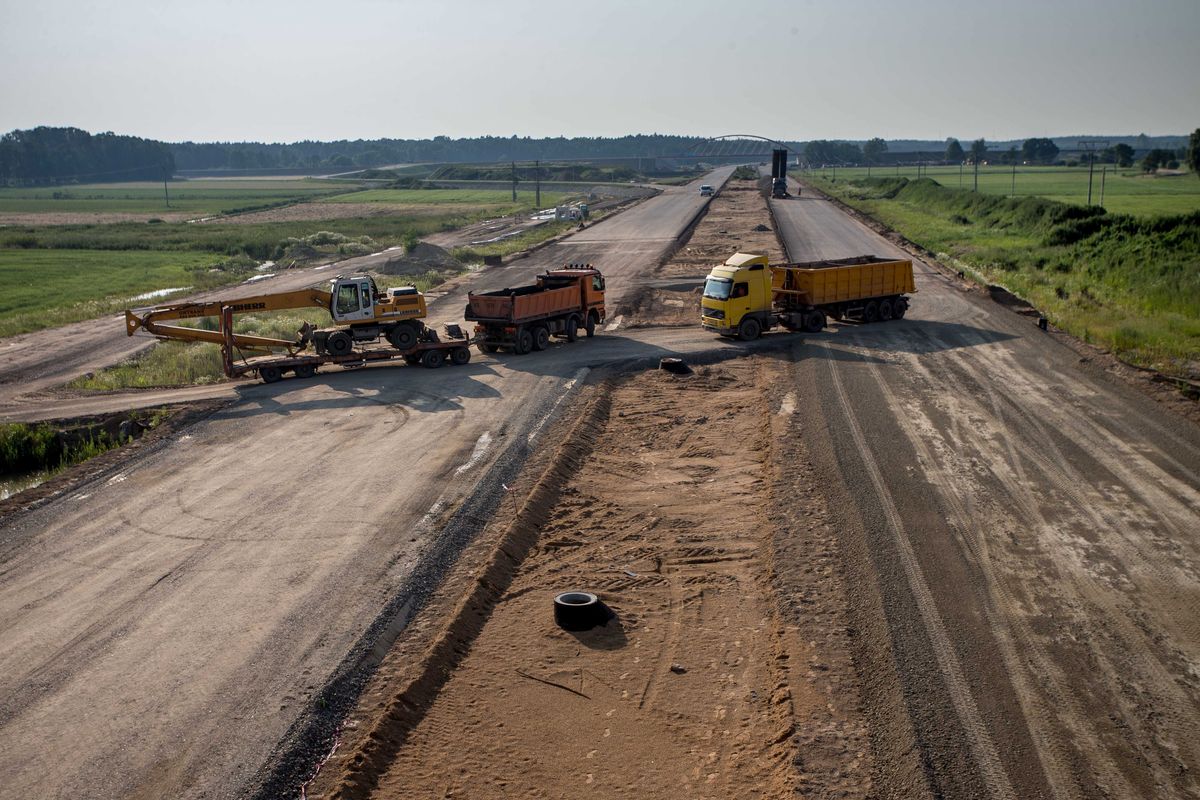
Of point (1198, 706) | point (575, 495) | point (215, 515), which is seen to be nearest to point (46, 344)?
point (215, 515)

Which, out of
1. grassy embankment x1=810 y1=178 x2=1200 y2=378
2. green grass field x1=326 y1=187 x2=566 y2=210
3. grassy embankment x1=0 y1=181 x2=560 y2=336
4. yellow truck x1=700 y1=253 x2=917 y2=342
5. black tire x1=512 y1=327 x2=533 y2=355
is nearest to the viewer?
grassy embankment x1=810 y1=178 x2=1200 y2=378

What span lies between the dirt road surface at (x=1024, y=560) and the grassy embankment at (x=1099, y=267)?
4.35 m

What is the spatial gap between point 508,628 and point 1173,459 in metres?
14.5

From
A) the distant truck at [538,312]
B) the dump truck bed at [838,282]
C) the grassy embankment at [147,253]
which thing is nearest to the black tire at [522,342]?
the distant truck at [538,312]

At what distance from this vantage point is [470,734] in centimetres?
1142

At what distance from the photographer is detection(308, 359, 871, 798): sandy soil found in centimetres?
1059

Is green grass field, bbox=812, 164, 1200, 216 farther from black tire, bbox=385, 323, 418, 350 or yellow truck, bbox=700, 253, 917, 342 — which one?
black tire, bbox=385, 323, 418, 350

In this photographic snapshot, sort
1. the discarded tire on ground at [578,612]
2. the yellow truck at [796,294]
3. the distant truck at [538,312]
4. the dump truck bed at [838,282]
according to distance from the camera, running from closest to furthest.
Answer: the discarded tire on ground at [578,612] < the distant truck at [538,312] < the yellow truck at [796,294] < the dump truck bed at [838,282]

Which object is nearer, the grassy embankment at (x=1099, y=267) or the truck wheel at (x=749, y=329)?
the grassy embankment at (x=1099, y=267)

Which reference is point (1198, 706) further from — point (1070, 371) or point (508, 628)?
point (1070, 371)

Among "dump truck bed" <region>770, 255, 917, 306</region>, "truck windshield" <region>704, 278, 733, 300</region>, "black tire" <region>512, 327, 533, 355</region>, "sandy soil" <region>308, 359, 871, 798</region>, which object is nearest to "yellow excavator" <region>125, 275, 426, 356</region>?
"black tire" <region>512, 327, 533, 355</region>

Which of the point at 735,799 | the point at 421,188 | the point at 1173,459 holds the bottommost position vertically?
the point at 735,799

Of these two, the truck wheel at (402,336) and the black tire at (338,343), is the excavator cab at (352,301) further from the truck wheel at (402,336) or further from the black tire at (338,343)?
the truck wheel at (402,336)

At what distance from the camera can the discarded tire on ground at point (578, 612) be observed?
45.7ft
